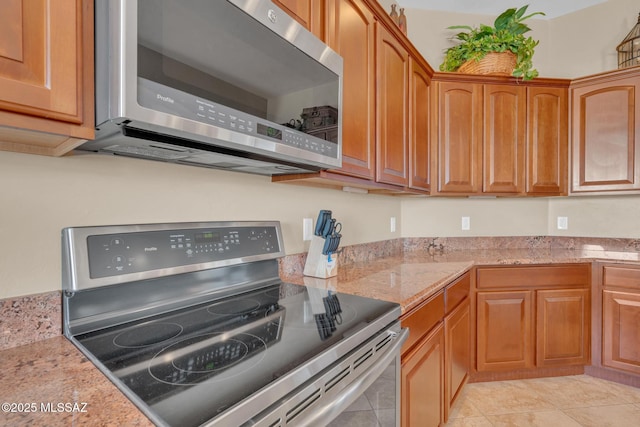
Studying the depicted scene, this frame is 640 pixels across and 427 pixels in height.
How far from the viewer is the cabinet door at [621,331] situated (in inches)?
82.4

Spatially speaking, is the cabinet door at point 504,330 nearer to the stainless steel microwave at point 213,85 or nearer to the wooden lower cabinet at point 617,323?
the wooden lower cabinet at point 617,323

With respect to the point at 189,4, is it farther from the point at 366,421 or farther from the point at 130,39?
the point at 366,421

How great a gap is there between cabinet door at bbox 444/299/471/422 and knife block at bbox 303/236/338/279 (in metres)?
0.64

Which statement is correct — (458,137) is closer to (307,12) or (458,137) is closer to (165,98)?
(307,12)

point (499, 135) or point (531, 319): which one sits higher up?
point (499, 135)

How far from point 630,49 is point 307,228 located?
117 inches

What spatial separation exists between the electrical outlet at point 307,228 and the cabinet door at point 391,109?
1.35 ft

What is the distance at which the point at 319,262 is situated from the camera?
1.49 m

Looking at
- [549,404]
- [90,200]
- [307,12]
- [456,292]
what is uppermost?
[307,12]

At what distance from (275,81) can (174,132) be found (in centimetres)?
40

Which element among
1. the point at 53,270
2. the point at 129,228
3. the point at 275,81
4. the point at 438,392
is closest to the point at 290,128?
the point at 275,81

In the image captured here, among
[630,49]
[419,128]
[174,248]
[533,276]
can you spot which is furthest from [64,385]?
[630,49]

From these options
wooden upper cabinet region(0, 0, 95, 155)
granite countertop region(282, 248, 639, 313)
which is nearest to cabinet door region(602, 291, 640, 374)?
granite countertop region(282, 248, 639, 313)

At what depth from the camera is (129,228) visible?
0.93 metres
